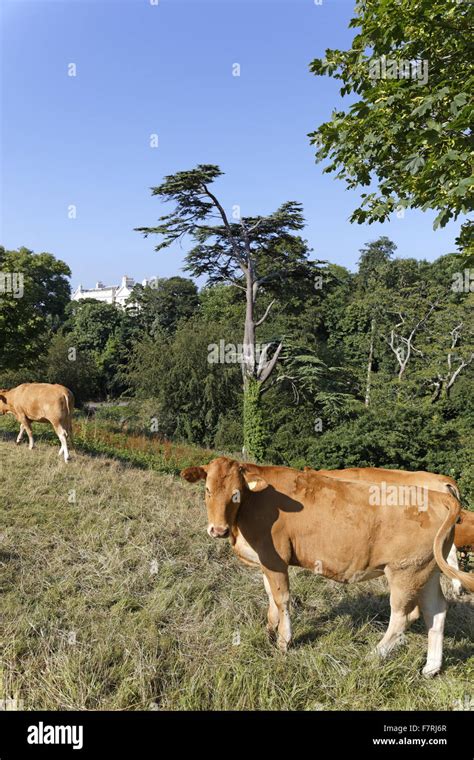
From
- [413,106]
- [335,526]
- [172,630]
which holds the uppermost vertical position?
[413,106]

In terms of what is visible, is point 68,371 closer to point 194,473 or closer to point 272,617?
point 194,473

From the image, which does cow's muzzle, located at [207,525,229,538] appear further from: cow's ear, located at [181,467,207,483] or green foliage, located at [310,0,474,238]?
green foliage, located at [310,0,474,238]

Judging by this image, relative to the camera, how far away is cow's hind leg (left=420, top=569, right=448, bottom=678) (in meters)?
3.77

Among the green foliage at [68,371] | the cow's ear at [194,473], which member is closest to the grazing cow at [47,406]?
the cow's ear at [194,473]

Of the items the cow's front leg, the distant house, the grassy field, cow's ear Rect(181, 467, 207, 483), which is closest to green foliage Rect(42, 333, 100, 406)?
the grassy field

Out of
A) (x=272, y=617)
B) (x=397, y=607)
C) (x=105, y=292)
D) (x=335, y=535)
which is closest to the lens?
(x=397, y=607)

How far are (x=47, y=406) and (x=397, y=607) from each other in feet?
23.9

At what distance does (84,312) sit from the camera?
42.5 meters

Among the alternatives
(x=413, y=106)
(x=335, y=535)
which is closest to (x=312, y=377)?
(x=413, y=106)

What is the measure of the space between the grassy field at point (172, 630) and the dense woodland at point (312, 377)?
7.83 metres

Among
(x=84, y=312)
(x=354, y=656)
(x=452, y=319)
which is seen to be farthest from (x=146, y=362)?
(x=354, y=656)

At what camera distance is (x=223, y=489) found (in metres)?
3.78

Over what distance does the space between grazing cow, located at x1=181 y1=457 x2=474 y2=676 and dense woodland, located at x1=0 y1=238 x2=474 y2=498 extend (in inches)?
381
